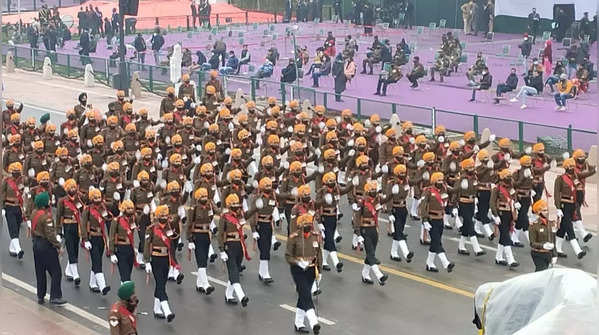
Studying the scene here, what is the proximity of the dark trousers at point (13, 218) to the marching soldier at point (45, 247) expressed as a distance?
2.67 m

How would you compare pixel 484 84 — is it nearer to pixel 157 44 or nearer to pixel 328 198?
pixel 157 44

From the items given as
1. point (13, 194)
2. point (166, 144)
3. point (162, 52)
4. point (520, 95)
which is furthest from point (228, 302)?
point (162, 52)

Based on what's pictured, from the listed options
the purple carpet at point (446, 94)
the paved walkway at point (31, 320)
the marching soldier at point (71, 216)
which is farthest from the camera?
the purple carpet at point (446, 94)

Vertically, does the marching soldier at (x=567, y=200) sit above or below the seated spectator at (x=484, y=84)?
below

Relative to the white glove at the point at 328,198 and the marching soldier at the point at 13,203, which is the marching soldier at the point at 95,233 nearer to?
the marching soldier at the point at 13,203

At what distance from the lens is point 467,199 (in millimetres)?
20828

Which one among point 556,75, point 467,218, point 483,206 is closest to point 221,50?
point 556,75

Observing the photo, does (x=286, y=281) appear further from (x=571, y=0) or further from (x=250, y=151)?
(x=571, y=0)

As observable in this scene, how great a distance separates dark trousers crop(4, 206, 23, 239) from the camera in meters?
20.8

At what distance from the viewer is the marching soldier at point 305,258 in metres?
16.6

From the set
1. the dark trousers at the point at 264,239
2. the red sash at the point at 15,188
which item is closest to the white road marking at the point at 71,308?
the red sash at the point at 15,188

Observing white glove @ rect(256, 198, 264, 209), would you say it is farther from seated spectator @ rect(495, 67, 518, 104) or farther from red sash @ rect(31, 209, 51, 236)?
seated spectator @ rect(495, 67, 518, 104)

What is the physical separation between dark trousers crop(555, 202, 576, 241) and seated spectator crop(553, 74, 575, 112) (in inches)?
428

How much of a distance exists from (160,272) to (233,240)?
1.13 m
